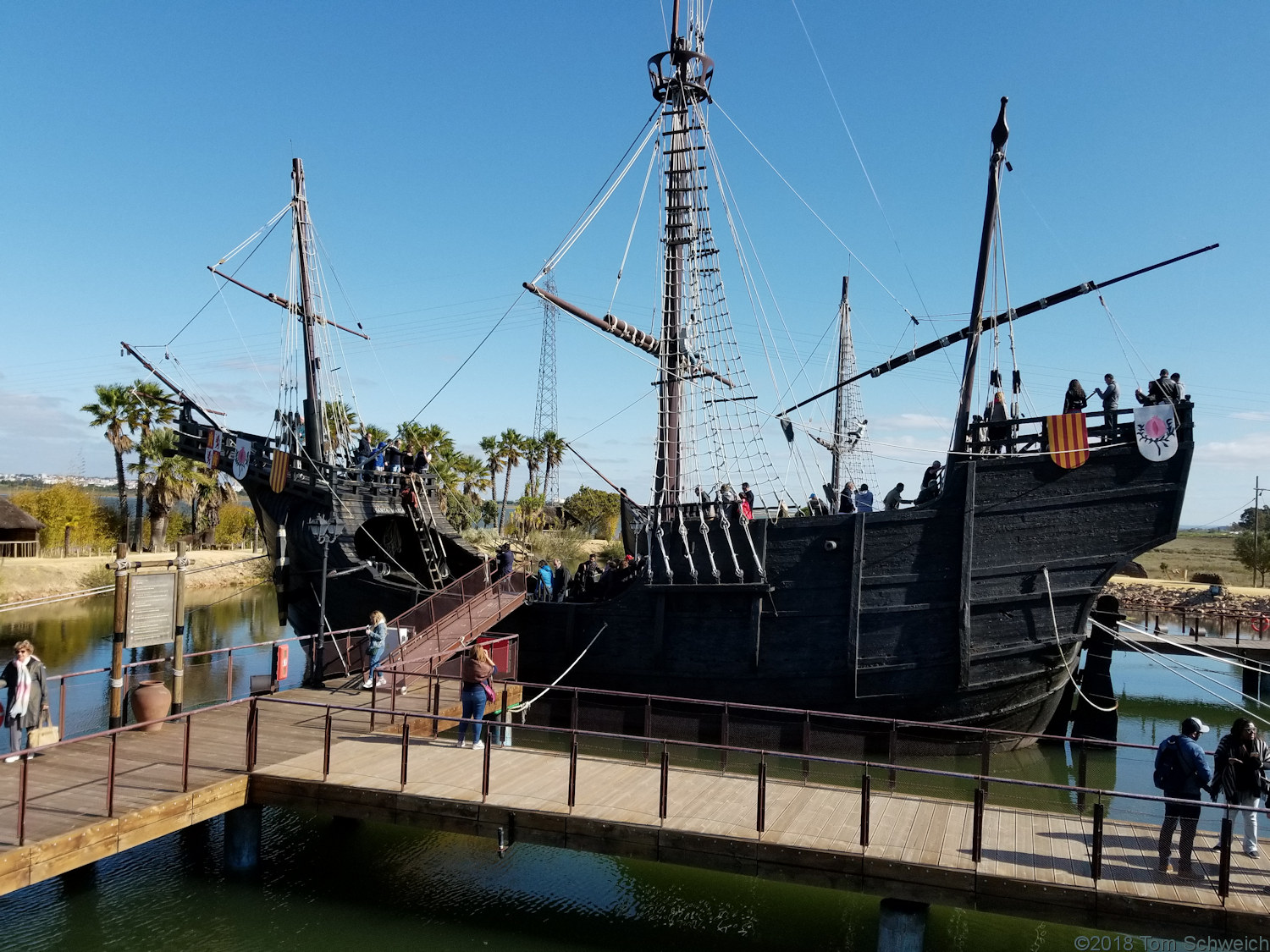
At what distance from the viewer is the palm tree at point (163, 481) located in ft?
143

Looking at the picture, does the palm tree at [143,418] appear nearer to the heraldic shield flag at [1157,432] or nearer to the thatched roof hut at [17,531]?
the thatched roof hut at [17,531]

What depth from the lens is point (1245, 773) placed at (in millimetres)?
Result: 7586

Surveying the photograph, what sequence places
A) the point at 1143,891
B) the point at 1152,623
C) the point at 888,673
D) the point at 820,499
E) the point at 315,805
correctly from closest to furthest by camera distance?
1. the point at 1143,891
2. the point at 315,805
3. the point at 888,673
4. the point at 820,499
5. the point at 1152,623

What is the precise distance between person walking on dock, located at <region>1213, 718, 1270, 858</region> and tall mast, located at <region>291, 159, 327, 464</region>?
19.9 metres

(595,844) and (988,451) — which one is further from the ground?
(988,451)

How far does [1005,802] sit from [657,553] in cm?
840

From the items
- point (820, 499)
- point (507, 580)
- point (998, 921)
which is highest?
point (820, 499)

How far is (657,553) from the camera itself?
16297 mm

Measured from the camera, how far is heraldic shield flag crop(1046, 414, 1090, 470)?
45.2 feet

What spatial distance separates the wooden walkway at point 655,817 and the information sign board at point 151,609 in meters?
1.26

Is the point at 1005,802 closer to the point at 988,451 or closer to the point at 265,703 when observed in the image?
the point at 988,451

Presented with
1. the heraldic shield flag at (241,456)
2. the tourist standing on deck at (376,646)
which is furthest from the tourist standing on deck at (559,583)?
Answer: the heraldic shield flag at (241,456)

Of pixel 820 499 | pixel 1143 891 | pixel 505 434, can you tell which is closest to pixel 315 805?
pixel 1143 891

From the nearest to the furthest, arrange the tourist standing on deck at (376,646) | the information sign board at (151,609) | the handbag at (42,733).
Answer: the handbag at (42,733) < the information sign board at (151,609) < the tourist standing on deck at (376,646)
